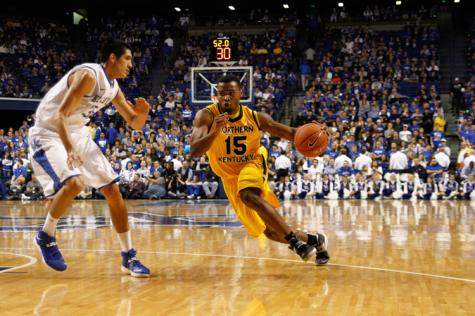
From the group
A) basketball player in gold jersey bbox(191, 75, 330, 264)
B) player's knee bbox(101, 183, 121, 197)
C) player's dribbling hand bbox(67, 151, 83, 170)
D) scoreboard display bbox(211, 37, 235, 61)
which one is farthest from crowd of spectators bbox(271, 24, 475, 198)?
player's dribbling hand bbox(67, 151, 83, 170)

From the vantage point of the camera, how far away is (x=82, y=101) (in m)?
5.27

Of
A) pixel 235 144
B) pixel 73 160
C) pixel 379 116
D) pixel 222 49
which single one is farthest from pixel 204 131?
pixel 379 116

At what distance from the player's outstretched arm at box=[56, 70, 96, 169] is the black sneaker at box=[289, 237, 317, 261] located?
6.38 feet

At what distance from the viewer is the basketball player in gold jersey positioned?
18.8 ft

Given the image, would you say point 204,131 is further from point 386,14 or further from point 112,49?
point 386,14

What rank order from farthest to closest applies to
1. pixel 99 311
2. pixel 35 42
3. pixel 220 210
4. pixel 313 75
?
pixel 35 42 → pixel 313 75 → pixel 220 210 → pixel 99 311

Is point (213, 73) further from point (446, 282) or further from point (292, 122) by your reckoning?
point (446, 282)

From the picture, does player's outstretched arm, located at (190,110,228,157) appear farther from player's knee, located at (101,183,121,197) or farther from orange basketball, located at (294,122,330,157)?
orange basketball, located at (294,122,330,157)

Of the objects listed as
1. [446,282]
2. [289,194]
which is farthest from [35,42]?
[446,282]

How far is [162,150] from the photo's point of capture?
19.1m

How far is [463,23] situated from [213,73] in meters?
11.2

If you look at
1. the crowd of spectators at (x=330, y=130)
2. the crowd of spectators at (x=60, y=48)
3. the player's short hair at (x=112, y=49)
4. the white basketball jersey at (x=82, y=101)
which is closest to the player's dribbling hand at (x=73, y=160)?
the white basketball jersey at (x=82, y=101)

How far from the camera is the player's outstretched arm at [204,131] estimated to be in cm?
536

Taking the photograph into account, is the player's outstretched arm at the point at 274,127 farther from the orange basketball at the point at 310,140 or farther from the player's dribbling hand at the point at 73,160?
the player's dribbling hand at the point at 73,160
